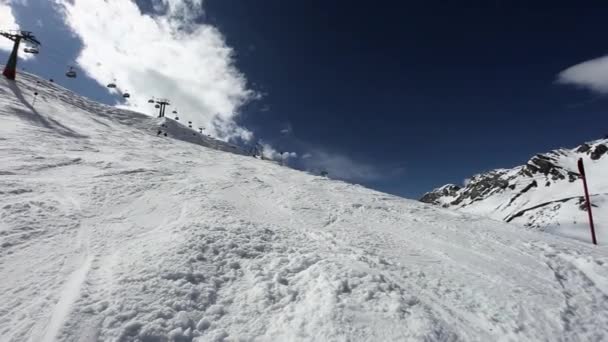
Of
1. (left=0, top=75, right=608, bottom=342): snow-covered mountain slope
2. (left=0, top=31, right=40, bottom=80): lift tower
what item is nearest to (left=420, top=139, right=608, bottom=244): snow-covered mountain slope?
(left=0, top=75, right=608, bottom=342): snow-covered mountain slope

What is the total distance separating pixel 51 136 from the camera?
19.3 m

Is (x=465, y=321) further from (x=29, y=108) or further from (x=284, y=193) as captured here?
(x=29, y=108)

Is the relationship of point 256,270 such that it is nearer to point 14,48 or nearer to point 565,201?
point 14,48

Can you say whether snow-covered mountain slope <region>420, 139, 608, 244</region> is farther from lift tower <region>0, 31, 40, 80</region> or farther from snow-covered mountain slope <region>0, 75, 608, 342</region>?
lift tower <region>0, 31, 40, 80</region>

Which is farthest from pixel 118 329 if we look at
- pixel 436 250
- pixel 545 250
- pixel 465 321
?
pixel 545 250

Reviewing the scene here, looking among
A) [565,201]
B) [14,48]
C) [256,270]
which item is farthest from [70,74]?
[565,201]

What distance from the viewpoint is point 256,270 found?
22.7 feet

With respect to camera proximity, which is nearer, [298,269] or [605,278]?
[298,269]

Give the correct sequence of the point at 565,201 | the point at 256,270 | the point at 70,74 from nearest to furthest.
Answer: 1. the point at 256,270
2. the point at 70,74
3. the point at 565,201

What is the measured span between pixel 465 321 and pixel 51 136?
75.0ft

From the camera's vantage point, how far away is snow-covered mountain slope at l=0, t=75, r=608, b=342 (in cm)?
512

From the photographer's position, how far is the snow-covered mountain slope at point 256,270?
16.8 feet

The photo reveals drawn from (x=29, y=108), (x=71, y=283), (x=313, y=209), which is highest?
(x=29, y=108)

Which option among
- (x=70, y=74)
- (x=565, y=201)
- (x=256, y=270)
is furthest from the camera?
(x=565, y=201)
